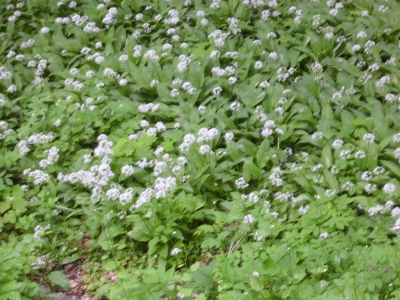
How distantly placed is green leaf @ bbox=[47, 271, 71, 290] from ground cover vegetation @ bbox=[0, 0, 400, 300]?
12mm

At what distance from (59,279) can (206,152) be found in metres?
1.70

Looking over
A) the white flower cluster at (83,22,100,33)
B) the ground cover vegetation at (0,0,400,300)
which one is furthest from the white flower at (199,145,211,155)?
the white flower cluster at (83,22,100,33)

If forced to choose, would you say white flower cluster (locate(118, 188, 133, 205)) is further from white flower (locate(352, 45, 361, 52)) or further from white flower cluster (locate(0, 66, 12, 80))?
white flower (locate(352, 45, 361, 52))

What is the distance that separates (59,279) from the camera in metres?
4.07

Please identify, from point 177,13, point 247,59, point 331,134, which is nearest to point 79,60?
point 177,13

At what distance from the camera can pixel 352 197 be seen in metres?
4.22

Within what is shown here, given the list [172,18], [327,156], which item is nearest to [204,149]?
[327,156]

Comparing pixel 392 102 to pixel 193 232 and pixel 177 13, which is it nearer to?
pixel 193 232

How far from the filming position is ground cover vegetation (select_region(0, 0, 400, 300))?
3.62m

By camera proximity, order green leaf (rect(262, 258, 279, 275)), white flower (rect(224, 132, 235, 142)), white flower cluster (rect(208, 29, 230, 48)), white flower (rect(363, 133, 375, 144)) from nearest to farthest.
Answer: green leaf (rect(262, 258, 279, 275)), white flower (rect(363, 133, 375, 144)), white flower (rect(224, 132, 235, 142)), white flower cluster (rect(208, 29, 230, 48))

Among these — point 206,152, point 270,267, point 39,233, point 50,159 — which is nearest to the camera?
point 270,267

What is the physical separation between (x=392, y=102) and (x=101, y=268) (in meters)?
3.26

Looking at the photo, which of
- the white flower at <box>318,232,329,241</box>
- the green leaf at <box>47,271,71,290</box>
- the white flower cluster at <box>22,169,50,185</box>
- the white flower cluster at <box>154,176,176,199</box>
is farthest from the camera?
the white flower cluster at <box>22,169,50,185</box>

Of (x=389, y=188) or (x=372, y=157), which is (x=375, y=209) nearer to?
(x=389, y=188)
